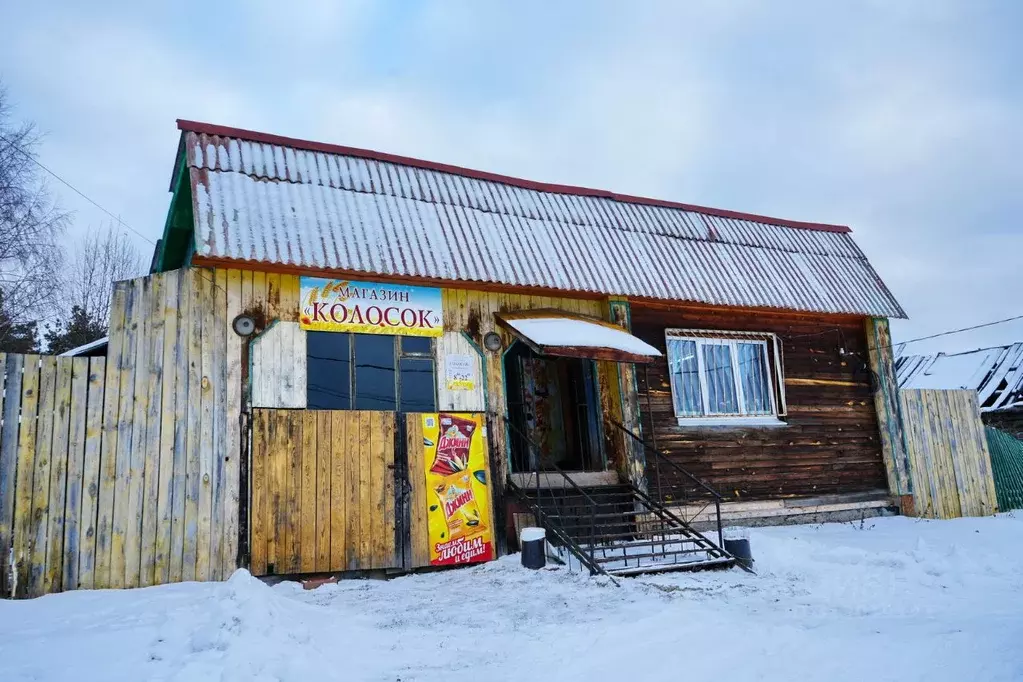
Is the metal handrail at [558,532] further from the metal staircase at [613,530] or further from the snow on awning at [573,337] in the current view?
the snow on awning at [573,337]

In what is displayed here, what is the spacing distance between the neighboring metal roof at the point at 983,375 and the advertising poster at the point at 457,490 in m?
17.3

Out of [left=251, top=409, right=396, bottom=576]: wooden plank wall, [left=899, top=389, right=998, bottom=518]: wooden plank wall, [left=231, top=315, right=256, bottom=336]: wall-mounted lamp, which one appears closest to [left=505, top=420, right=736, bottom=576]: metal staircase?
[left=251, top=409, right=396, bottom=576]: wooden plank wall

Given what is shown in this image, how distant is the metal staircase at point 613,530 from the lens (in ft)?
28.1

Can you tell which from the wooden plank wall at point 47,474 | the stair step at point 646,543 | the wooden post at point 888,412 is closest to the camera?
the wooden plank wall at point 47,474

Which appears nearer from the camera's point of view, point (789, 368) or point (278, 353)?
point (278, 353)

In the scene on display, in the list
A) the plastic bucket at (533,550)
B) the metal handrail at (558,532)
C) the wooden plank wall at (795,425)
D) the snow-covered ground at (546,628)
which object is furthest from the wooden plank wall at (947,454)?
the plastic bucket at (533,550)

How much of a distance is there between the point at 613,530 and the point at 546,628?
14.5ft

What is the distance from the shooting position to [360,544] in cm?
886

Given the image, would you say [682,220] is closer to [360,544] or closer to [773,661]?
[360,544]

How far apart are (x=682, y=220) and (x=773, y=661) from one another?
355 inches

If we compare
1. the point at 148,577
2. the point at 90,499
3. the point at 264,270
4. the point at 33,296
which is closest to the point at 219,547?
the point at 148,577

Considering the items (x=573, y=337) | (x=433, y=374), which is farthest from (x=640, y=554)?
(x=433, y=374)

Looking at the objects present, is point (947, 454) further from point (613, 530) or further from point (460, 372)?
point (460, 372)

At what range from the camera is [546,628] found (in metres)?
6.27
